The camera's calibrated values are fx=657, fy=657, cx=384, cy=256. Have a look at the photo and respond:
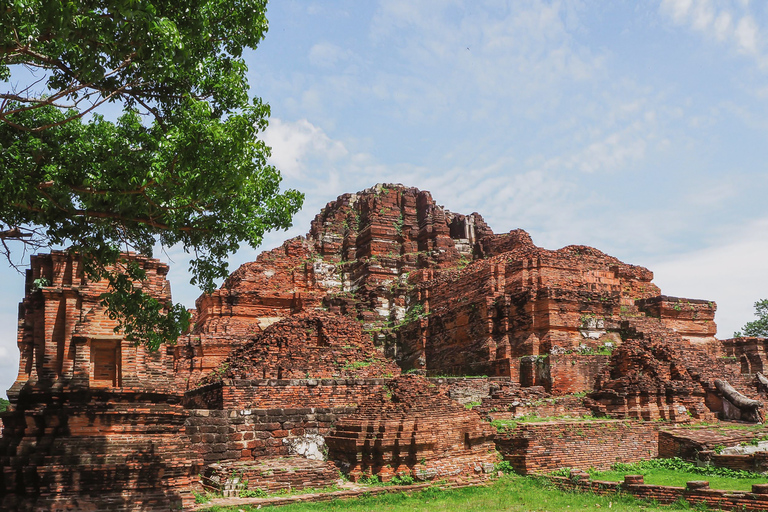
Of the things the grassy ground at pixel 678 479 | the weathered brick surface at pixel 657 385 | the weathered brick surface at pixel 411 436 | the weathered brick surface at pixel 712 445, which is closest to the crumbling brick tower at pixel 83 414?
the weathered brick surface at pixel 411 436

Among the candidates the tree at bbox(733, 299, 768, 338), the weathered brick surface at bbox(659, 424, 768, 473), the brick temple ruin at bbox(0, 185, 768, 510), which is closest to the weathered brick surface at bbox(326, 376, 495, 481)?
the brick temple ruin at bbox(0, 185, 768, 510)

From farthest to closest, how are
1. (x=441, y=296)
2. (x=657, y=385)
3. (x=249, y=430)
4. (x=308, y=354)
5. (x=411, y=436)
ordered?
(x=441, y=296)
(x=657, y=385)
(x=308, y=354)
(x=411, y=436)
(x=249, y=430)

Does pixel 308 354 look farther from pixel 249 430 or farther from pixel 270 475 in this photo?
pixel 270 475

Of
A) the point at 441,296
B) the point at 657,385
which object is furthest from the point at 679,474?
the point at 441,296

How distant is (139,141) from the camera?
8922 millimetres

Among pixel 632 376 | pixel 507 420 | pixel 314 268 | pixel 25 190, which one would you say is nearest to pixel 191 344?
pixel 314 268

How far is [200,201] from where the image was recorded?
30.0 feet

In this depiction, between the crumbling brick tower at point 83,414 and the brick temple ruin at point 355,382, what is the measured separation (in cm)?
3

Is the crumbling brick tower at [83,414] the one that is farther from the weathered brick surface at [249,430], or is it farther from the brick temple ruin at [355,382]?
the weathered brick surface at [249,430]

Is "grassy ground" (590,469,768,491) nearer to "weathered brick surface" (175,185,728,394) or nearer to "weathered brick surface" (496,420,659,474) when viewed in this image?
"weathered brick surface" (496,420,659,474)

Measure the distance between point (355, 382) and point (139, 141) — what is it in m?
7.56

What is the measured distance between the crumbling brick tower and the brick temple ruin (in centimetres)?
3

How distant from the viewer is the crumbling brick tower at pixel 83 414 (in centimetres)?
970

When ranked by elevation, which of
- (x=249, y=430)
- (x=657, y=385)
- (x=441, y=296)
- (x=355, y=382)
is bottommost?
(x=249, y=430)
